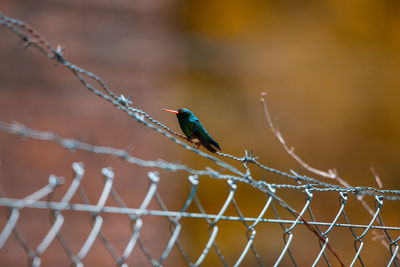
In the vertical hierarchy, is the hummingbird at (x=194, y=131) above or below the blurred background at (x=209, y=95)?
below

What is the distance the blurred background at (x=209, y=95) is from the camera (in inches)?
197

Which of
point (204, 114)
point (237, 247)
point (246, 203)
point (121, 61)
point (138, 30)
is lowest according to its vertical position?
point (237, 247)

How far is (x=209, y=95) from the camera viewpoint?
212 inches

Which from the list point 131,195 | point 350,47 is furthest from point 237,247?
point 350,47

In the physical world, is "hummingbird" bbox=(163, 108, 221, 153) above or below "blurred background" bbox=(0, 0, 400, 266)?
below

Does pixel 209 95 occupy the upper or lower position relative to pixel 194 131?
upper

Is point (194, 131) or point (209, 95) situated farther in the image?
point (209, 95)

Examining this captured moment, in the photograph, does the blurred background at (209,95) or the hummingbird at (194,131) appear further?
the blurred background at (209,95)

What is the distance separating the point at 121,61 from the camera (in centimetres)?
527

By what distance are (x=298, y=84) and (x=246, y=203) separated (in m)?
1.53

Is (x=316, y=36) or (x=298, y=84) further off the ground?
(x=316, y=36)

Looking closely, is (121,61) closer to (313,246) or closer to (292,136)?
(292,136)

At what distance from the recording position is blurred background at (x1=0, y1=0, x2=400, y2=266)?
16.4 feet

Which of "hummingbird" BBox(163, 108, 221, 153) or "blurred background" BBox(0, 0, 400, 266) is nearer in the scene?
"hummingbird" BBox(163, 108, 221, 153)
